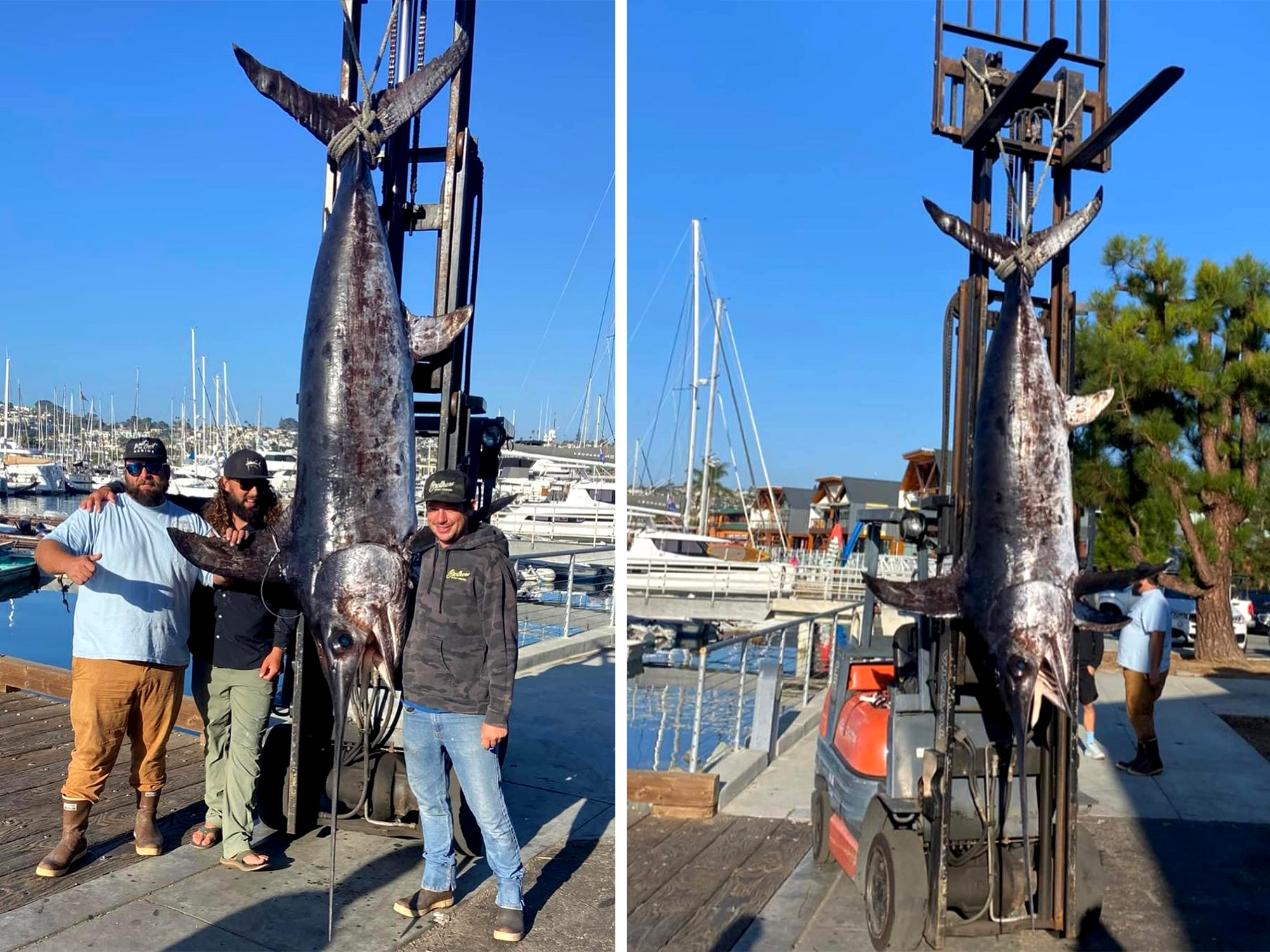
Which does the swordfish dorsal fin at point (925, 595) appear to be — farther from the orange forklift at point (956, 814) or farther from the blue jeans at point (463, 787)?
the blue jeans at point (463, 787)

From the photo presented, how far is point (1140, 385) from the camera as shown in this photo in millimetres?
12461

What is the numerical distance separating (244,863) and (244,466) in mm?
1636

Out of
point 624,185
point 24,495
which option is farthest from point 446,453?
point 24,495

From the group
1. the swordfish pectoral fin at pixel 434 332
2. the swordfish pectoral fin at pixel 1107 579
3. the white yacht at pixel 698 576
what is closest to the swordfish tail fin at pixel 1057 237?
the swordfish pectoral fin at pixel 1107 579

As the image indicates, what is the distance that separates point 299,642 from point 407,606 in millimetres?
875

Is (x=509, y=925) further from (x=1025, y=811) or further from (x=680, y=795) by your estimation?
Result: (x=680, y=795)

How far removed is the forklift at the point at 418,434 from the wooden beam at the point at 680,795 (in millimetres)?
1805

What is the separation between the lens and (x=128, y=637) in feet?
13.8

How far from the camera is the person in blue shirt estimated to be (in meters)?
6.96

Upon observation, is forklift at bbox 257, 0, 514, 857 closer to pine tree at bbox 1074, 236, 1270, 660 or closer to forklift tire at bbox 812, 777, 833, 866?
forklift tire at bbox 812, 777, 833, 866

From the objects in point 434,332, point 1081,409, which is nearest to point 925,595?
point 1081,409

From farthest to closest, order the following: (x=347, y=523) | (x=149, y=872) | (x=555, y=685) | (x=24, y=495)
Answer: (x=24, y=495)
(x=555, y=685)
(x=149, y=872)
(x=347, y=523)

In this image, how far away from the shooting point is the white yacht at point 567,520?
24.2 meters

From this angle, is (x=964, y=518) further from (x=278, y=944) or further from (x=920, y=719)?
(x=278, y=944)
